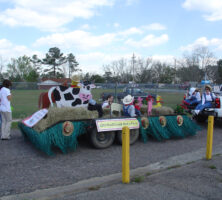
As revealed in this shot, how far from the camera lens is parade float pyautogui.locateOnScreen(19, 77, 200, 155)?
546 cm

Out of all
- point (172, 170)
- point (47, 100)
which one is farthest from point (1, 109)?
point (172, 170)

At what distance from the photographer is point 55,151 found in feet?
19.3

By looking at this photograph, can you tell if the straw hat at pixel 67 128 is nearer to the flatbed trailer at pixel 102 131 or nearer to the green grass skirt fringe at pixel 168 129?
the flatbed trailer at pixel 102 131

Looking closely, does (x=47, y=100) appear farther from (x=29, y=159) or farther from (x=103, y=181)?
(x=103, y=181)

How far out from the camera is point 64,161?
17.2 ft

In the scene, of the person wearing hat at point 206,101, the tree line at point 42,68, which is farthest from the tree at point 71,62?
the person wearing hat at point 206,101

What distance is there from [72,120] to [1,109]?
240cm

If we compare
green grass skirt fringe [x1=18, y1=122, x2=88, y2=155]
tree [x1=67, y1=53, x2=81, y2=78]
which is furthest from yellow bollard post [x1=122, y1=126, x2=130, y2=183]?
tree [x1=67, y1=53, x2=81, y2=78]

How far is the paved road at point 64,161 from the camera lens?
4.16m

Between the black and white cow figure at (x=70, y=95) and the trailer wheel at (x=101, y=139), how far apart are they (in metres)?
1.31

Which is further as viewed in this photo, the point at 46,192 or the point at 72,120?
the point at 72,120

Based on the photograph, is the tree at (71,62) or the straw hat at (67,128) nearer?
the straw hat at (67,128)

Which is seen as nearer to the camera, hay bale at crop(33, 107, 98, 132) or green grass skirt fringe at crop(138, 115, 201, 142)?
hay bale at crop(33, 107, 98, 132)

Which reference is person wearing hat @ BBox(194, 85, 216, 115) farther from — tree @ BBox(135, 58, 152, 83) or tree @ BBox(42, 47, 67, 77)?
tree @ BBox(42, 47, 67, 77)
